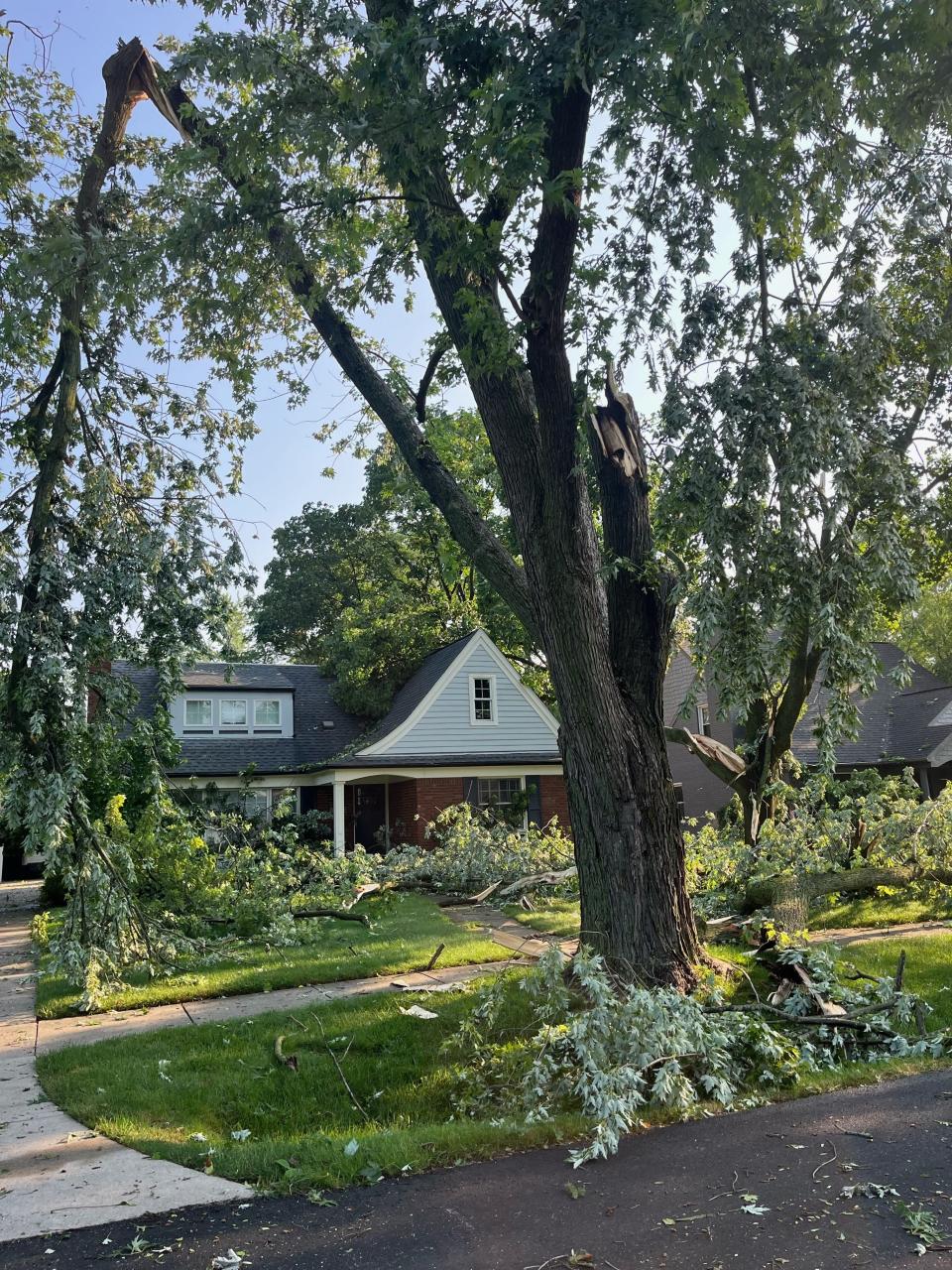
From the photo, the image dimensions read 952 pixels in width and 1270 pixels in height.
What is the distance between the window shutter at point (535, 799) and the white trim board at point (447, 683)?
1.28 m

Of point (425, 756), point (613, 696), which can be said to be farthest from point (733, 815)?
point (613, 696)

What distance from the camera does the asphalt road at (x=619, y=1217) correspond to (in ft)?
11.3

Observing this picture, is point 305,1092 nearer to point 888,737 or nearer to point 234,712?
point 234,712

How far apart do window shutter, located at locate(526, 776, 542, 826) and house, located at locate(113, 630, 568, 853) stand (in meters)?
0.03

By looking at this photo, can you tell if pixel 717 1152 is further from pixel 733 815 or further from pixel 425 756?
pixel 425 756

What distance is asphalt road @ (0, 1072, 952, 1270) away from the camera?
345 cm

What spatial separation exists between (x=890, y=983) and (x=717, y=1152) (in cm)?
309

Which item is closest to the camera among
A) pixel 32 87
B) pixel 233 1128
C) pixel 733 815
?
pixel 233 1128

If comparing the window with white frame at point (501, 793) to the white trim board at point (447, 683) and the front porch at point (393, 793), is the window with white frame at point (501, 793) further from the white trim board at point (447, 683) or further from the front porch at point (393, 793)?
the white trim board at point (447, 683)

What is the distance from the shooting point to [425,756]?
69.3 ft

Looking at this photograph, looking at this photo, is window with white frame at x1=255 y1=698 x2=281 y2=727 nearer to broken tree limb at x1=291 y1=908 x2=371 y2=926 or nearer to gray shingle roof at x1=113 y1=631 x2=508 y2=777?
gray shingle roof at x1=113 y1=631 x2=508 y2=777

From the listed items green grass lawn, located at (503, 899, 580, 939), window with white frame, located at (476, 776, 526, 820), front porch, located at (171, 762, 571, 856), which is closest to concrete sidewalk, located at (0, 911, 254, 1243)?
green grass lawn, located at (503, 899, 580, 939)

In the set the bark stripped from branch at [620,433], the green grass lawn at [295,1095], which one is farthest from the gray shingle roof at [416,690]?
the bark stripped from branch at [620,433]

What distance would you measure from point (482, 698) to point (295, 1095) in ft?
54.5
